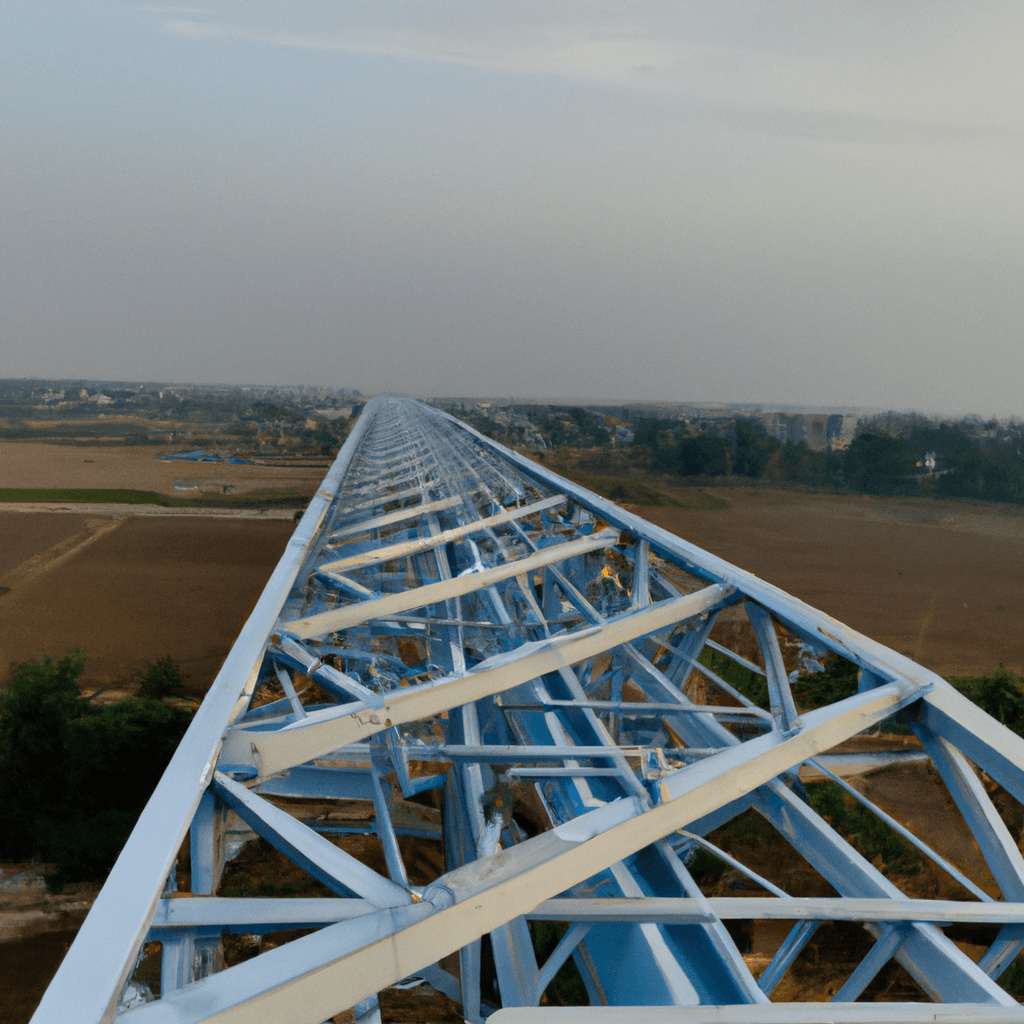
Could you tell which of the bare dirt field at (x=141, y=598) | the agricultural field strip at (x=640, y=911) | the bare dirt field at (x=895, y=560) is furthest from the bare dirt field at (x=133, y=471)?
the agricultural field strip at (x=640, y=911)

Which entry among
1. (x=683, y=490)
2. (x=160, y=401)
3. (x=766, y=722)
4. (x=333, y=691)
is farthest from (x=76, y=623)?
(x=160, y=401)

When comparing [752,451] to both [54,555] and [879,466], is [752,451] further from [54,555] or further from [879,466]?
[54,555]

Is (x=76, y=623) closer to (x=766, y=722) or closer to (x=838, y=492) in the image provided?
(x=766, y=722)

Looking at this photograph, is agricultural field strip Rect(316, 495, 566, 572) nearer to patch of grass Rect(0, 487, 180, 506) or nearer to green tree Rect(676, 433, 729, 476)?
patch of grass Rect(0, 487, 180, 506)

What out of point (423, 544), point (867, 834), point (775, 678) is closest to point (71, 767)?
point (423, 544)

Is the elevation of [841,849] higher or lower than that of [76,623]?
higher

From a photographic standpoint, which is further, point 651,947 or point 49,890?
point 49,890
